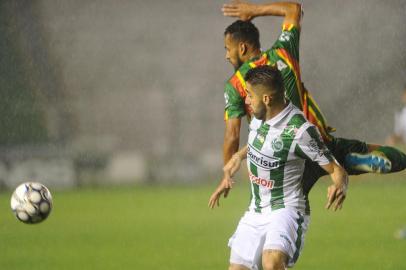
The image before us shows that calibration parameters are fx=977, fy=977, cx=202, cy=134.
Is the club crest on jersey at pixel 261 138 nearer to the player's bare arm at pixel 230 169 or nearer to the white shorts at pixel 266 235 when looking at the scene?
the player's bare arm at pixel 230 169

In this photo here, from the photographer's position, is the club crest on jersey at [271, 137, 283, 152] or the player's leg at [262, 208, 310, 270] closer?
the player's leg at [262, 208, 310, 270]

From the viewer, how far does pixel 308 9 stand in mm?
20484

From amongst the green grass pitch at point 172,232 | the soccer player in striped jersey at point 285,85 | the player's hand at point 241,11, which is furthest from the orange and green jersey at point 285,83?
the green grass pitch at point 172,232

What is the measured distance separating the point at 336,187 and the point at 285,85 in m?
0.98

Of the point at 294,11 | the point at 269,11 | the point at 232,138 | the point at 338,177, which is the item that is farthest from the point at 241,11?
the point at 338,177

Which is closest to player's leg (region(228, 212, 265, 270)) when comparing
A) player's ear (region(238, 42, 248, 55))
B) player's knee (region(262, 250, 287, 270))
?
player's knee (region(262, 250, 287, 270))

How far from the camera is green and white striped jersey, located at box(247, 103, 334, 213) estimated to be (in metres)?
5.00

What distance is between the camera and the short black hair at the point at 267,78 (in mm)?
4957

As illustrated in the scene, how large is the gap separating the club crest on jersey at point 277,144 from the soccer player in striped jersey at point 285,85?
59 cm

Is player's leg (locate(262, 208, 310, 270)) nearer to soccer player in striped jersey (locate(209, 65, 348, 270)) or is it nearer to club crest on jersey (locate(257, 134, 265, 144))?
soccer player in striped jersey (locate(209, 65, 348, 270))

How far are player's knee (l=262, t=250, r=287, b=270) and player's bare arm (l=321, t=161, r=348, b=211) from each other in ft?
1.17

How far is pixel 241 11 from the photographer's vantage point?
5840 mm

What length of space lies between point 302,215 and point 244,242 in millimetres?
340

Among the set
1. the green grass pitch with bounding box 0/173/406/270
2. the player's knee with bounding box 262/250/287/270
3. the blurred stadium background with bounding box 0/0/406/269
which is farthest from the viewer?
the blurred stadium background with bounding box 0/0/406/269
